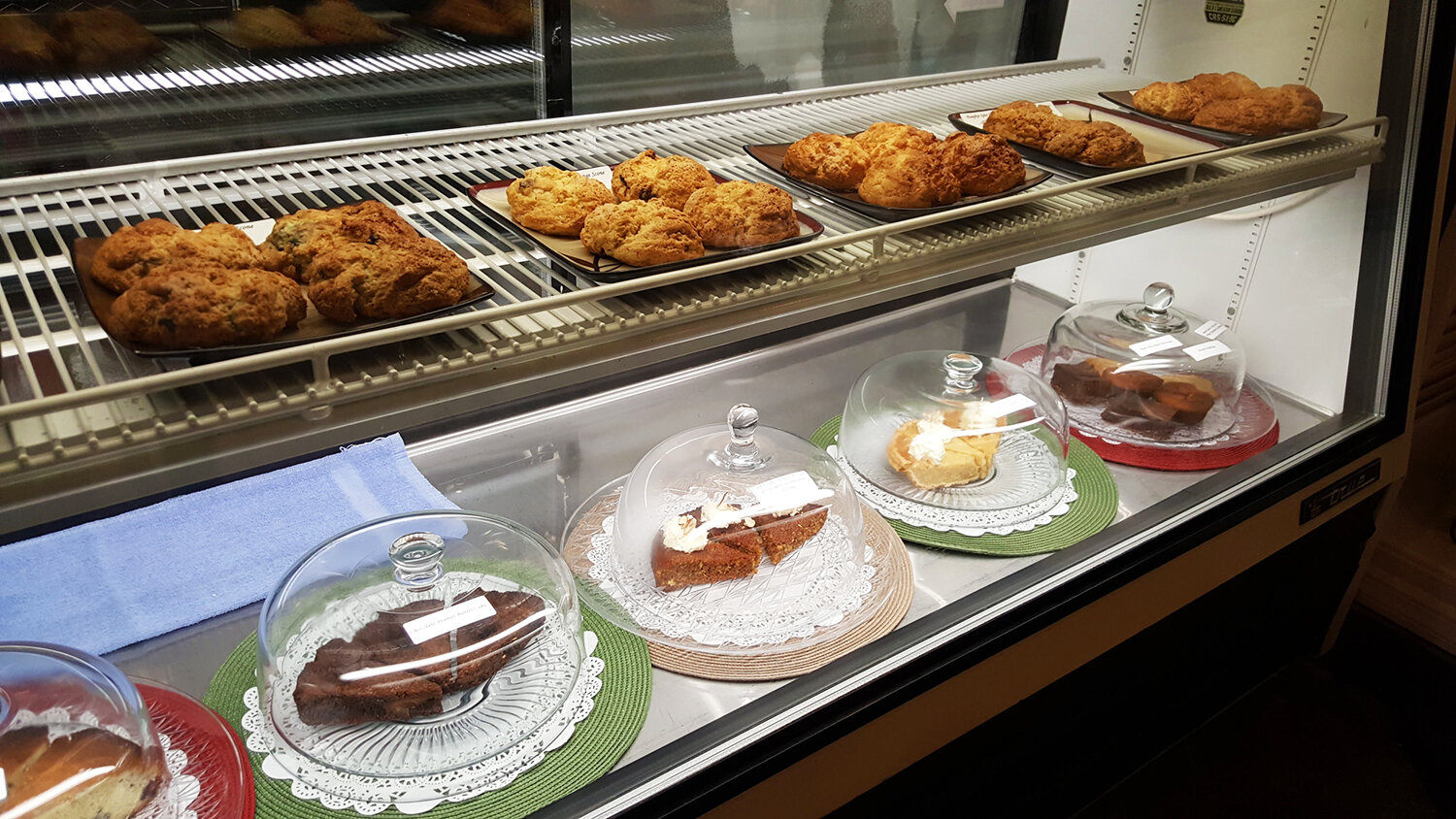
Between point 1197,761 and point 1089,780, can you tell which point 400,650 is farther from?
point 1197,761

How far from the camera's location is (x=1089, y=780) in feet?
6.74

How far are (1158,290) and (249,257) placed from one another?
5.83 ft

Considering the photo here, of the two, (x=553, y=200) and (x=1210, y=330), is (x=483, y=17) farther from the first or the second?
(x=1210, y=330)

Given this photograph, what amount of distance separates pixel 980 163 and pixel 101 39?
114 cm

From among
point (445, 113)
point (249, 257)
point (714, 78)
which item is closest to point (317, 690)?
point (249, 257)

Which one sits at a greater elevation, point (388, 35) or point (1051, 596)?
point (388, 35)

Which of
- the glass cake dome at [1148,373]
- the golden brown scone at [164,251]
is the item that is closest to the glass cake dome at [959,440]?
the glass cake dome at [1148,373]

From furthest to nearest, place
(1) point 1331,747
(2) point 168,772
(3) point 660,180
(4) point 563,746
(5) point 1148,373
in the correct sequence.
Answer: (1) point 1331,747, (5) point 1148,373, (3) point 660,180, (4) point 563,746, (2) point 168,772

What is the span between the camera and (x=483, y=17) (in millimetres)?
1495

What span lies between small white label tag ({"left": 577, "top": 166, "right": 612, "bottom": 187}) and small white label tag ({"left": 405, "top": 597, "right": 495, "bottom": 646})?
0.59m

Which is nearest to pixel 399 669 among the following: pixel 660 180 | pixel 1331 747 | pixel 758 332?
pixel 758 332

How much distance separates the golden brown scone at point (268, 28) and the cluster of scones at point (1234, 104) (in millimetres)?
1475

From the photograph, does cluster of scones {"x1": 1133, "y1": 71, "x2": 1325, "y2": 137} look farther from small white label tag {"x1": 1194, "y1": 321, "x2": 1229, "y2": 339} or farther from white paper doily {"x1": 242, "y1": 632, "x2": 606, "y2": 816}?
white paper doily {"x1": 242, "y1": 632, "x2": 606, "y2": 816}

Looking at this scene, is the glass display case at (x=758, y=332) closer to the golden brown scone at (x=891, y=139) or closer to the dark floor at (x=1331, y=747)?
the golden brown scone at (x=891, y=139)
